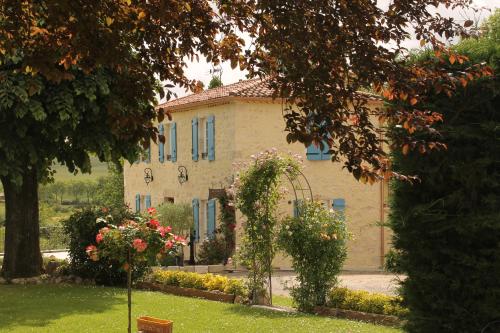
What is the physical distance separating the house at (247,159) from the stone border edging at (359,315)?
9.77 m

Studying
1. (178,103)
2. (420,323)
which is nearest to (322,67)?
(420,323)

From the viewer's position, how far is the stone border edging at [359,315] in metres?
12.3

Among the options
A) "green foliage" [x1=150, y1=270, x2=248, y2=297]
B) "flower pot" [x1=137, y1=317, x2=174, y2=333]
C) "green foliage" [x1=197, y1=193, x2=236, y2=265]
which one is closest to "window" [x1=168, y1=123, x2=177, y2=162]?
"green foliage" [x1=197, y1=193, x2=236, y2=265]

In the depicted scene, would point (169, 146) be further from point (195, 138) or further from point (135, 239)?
point (135, 239)

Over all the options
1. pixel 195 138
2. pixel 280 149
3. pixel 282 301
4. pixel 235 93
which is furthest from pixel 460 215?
pixel 195 138

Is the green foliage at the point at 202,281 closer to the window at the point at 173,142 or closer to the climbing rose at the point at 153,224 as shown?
the climbing rose at the point at 153,224

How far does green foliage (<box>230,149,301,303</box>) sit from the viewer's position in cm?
1464

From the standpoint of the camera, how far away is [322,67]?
5105 mm

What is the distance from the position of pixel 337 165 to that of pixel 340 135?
20456 mm

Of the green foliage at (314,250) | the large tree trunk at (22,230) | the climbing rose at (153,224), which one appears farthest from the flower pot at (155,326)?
the large tree trunk at (22,230)

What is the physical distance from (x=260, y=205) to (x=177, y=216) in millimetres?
10496

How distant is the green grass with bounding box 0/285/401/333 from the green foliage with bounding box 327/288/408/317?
2.36 ft

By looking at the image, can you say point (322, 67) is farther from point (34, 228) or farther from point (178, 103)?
point (178, 103)

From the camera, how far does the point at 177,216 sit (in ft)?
82.3
